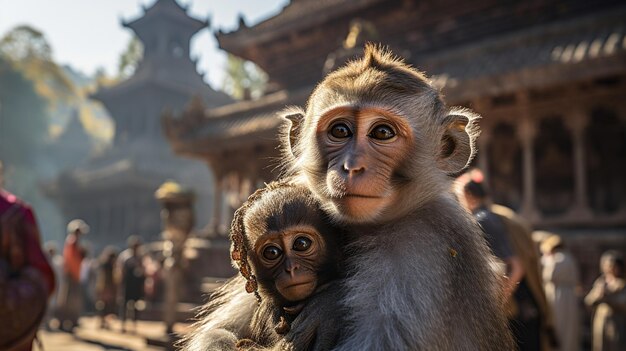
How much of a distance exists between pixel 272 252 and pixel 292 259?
11 cm

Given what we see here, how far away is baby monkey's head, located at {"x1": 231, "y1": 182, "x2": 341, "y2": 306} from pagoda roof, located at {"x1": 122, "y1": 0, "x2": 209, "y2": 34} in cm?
3509

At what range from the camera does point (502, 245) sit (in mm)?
3605

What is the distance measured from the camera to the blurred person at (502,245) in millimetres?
3562

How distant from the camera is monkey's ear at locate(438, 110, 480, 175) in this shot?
2.04 metres

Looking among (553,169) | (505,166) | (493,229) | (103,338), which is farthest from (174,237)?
(553,169)

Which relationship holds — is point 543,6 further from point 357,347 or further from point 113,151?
point 113,151

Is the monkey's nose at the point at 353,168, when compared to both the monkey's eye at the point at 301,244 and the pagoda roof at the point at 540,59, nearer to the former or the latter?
the monkey's eye at the point at 301,244

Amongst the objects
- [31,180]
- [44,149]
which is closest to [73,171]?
[31,180]

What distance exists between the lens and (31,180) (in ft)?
133

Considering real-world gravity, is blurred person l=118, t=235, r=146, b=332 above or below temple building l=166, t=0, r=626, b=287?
below

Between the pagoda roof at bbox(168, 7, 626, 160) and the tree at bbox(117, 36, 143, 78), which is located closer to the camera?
the pagoda roof at bbox(168, 7, 626, 160)

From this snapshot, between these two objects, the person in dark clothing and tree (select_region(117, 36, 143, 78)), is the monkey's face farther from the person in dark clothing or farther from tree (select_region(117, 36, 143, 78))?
tree (select_region(117, 36, 143, 78))

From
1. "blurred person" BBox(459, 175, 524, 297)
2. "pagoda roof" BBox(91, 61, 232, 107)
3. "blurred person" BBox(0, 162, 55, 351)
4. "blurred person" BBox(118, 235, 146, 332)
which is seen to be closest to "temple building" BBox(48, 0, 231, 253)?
"pagoda roof" BBox(91, 61, 232, 107)

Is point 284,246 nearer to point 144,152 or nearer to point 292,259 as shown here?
point 292,259
